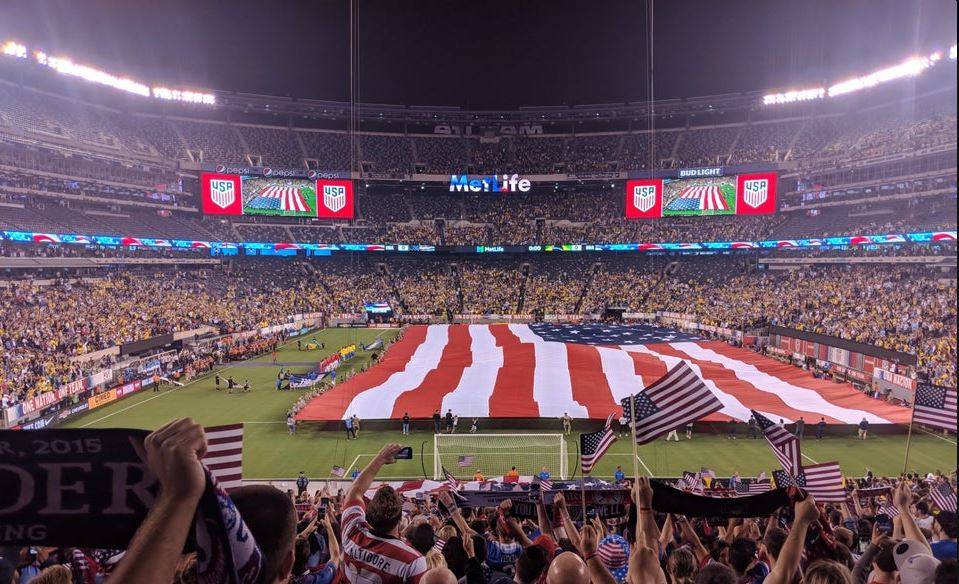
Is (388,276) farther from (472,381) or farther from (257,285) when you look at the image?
(472,381)

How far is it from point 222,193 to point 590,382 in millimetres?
43143

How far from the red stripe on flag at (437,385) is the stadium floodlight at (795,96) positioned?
160 ft

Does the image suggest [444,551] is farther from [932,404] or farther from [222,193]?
[222,193]

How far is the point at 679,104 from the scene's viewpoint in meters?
60.6

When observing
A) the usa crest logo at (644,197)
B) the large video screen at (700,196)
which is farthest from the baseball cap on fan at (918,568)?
the large video screen at (700,196)

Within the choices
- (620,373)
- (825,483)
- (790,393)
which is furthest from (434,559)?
(790,393)

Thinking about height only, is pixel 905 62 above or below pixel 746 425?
above

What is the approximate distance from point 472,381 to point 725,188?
39.5 meters

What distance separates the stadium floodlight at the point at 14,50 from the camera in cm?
4275

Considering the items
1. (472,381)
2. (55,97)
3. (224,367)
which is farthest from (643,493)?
(55,97)

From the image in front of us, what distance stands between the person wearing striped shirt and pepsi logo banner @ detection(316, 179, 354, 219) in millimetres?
52585

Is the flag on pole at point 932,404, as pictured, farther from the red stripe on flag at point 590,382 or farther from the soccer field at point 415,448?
the red stripe on flag at point 590,382

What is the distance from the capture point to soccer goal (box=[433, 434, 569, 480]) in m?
16.5

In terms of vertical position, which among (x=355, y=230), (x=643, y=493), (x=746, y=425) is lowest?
(x=746, y=425)
